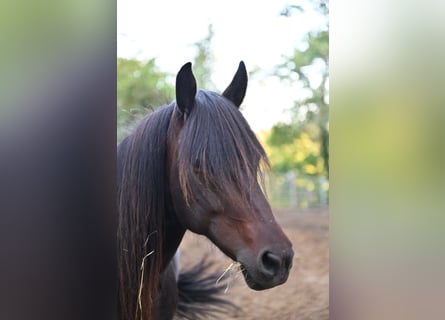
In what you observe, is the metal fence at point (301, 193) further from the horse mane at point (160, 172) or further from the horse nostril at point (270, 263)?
the horse nostril at point (270, 263)

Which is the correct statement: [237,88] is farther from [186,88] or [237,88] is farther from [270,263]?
[270,263]

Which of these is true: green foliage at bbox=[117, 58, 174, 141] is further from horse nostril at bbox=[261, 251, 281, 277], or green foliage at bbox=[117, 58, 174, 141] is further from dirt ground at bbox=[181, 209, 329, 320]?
horse nostril at bbox=[261, 251, 281, 277]

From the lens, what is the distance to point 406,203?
1956 mm

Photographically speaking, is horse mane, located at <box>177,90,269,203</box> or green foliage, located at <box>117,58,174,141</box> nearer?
horse mane, located at <box>177,90,269,203</box>

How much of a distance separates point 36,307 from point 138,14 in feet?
3.83

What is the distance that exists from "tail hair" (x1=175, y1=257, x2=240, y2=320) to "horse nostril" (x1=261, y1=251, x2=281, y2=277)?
1.17 ft

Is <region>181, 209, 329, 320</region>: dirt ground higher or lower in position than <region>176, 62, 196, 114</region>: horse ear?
lower

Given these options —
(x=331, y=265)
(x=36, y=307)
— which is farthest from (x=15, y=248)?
(x=331, y=265)

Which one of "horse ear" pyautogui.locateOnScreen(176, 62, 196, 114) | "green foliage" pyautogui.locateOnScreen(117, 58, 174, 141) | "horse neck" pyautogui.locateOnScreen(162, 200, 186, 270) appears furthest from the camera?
"green foliage" pyautogui.locateOnScreen(117, 58, 174, 141)

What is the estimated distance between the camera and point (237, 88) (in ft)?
6.85

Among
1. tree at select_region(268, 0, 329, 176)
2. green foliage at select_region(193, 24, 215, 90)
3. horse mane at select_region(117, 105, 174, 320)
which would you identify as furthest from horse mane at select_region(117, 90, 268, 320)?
tree at select_region(268, 0, 329, 176)

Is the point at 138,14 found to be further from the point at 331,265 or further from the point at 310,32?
the point at 331,265

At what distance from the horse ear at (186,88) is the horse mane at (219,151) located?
0.02 m

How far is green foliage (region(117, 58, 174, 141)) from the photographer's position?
218 cm
